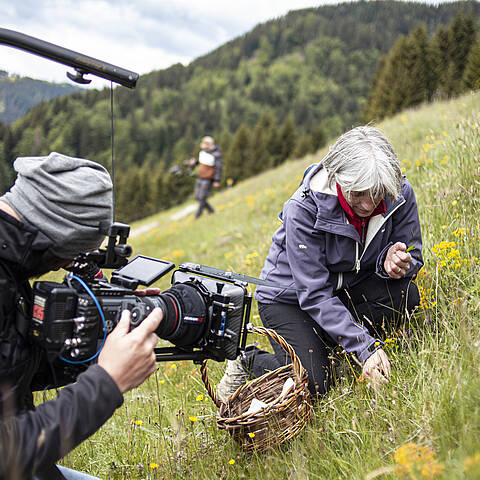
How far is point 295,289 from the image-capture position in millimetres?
2822

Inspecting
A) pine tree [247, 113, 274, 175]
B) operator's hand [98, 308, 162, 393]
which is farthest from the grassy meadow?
pine tree [247, 113, 274, 175]

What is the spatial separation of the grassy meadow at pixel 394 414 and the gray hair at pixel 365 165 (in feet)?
2.18

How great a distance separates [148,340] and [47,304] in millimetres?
386

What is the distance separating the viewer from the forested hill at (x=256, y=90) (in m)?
74.4

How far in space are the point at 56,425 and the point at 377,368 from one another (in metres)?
1.55

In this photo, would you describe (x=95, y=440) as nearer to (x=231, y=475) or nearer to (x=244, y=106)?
(x=231, y=475)

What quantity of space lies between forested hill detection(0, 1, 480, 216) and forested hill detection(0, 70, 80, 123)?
45.7 metres

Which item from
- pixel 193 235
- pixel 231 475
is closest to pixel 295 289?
pixel 231 475

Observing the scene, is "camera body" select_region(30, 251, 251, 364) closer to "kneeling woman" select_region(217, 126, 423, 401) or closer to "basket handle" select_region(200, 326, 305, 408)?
"basket handle" select_region(200, 326, 305, 408)

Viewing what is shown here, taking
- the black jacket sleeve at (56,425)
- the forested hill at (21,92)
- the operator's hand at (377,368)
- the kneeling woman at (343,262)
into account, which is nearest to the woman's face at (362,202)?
the kneeling woman at (343,262)

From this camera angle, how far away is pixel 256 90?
10569 cm

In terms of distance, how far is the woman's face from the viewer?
257cm

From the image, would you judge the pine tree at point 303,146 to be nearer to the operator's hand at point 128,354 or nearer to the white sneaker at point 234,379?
the white sneaker at point 234,379

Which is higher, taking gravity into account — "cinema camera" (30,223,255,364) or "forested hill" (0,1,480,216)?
"forested hill" (0,1,480,216)
